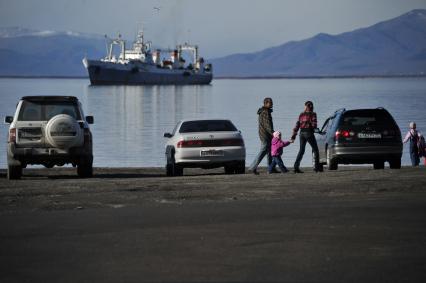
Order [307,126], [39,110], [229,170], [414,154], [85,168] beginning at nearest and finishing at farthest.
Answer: [39,110] → [85,168] → [307,126] → [229,170] → [414,154]

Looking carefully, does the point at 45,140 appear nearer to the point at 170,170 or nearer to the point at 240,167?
the point at 170,170

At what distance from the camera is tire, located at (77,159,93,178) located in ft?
72.5

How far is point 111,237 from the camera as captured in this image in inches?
455

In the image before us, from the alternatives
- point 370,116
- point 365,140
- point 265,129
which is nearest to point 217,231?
point 265,129

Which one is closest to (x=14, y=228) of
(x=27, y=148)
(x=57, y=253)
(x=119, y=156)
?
(x=57, y=253)

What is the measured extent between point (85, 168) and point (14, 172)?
1.43 metres

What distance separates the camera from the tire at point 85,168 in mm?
22109

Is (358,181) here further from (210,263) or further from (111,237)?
(210,263)

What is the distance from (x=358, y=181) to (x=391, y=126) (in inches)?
211

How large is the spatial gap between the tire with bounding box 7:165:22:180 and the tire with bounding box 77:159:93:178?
116cm

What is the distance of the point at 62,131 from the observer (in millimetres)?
21234

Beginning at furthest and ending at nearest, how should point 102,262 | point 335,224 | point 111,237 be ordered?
point 335,224 < point 111,237 < point 102,262

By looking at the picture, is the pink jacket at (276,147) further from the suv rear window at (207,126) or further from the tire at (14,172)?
the tire at (14,172)

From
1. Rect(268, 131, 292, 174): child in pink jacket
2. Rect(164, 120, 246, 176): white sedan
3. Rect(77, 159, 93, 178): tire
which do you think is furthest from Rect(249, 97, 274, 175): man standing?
Rect(77, 159, 93, 178): tire
